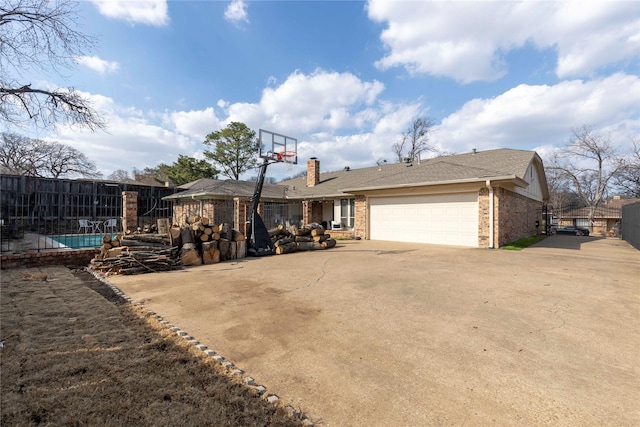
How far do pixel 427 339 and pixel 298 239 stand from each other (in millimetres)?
8322

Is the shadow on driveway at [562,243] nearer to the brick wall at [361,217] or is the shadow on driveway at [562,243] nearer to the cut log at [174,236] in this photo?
the brick wall at [361,217]

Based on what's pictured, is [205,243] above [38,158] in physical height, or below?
below

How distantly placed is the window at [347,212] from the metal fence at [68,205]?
35.1 ft

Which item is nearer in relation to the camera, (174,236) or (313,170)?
(174,236)

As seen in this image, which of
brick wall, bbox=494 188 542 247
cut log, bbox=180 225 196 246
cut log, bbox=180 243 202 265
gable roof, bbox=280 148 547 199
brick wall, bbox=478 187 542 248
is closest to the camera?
cut log, bbox=180 243 202 265

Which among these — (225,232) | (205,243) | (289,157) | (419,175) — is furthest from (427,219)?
(205,243)

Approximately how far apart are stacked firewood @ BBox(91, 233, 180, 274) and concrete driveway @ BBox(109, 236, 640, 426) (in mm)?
570

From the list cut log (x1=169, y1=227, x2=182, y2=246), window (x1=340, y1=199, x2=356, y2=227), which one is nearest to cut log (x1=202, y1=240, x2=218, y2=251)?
cut log (x1=169, y1=227, x2=182, y2=246)

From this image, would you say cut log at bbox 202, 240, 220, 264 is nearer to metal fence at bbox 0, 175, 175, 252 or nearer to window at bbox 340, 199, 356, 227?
window at bbox 340, 199, 356, 227

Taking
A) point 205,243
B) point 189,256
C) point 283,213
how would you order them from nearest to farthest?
point 189,256 < point 205,243 < point 283,213

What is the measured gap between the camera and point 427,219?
1270 cm

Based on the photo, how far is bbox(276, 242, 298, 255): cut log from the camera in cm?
1039

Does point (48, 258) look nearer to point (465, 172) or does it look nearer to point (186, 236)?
point (186, 236)

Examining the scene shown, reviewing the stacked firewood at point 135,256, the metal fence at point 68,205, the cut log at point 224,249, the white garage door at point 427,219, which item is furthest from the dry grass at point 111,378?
the metal fence at point 68,205
